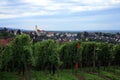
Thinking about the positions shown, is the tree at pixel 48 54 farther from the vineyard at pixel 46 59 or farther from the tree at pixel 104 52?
the tree at pixel 104 52

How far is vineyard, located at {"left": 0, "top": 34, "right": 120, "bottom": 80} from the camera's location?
254 feet

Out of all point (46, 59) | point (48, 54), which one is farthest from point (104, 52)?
point (46, 59)

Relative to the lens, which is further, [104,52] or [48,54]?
[104,52]

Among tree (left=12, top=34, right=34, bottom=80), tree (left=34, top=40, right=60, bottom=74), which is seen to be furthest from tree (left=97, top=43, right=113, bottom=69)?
tree (left=12, top=34, right=34, bottom=80)

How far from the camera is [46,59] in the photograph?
87.4 m

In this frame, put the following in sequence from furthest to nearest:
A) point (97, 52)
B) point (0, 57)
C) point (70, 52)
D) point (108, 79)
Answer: point (97, 52) < point (70, 52) < point (108, 79) < point (0, 57)

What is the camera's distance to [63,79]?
79.2 metres

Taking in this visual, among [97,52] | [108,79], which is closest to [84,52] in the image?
[97,52]

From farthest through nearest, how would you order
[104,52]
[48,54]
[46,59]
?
[104,52] → [46,59] → [48,54]

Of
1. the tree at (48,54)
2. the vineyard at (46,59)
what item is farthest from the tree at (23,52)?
the tree at (48,54)

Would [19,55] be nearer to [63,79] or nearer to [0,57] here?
[0,57]

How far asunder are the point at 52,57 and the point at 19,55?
12.7 meters

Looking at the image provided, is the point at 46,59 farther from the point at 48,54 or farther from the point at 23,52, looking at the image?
the point at 23,52

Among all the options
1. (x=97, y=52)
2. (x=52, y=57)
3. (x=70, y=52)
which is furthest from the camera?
(x=97, y=52)
